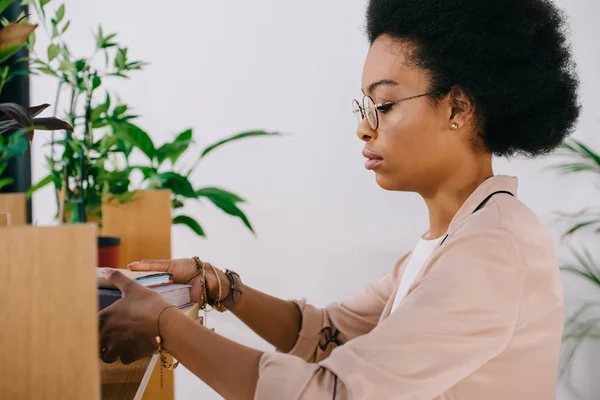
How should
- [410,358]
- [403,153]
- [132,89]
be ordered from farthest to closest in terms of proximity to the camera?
[132,89] → [403,153] → [410,358]

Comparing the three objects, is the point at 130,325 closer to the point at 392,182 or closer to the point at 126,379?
the point at 126,379

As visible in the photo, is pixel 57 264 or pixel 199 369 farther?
pixel 199 369

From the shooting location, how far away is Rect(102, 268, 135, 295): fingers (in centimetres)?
80

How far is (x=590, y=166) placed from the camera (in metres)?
1.82

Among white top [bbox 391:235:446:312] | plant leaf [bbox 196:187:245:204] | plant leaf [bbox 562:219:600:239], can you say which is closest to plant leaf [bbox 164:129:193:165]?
plant leaf [bbox 196:187:245:204]

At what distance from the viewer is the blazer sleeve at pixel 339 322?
121cm

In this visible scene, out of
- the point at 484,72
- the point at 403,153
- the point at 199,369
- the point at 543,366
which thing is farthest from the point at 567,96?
the point at 199,369

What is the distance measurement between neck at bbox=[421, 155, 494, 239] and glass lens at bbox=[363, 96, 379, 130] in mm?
142

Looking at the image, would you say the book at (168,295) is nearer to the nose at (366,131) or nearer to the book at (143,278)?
the book at (143,278)

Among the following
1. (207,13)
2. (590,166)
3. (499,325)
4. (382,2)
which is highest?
(207,13)

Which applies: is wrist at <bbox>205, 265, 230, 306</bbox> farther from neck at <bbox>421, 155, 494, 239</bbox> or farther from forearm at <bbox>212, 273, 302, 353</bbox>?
neck at <bbox>421, 155, 494, 239</bbox>

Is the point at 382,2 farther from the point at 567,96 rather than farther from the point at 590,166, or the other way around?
the point at 590,166

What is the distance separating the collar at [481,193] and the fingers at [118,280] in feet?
1.50

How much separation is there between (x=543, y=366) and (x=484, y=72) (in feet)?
1.41
